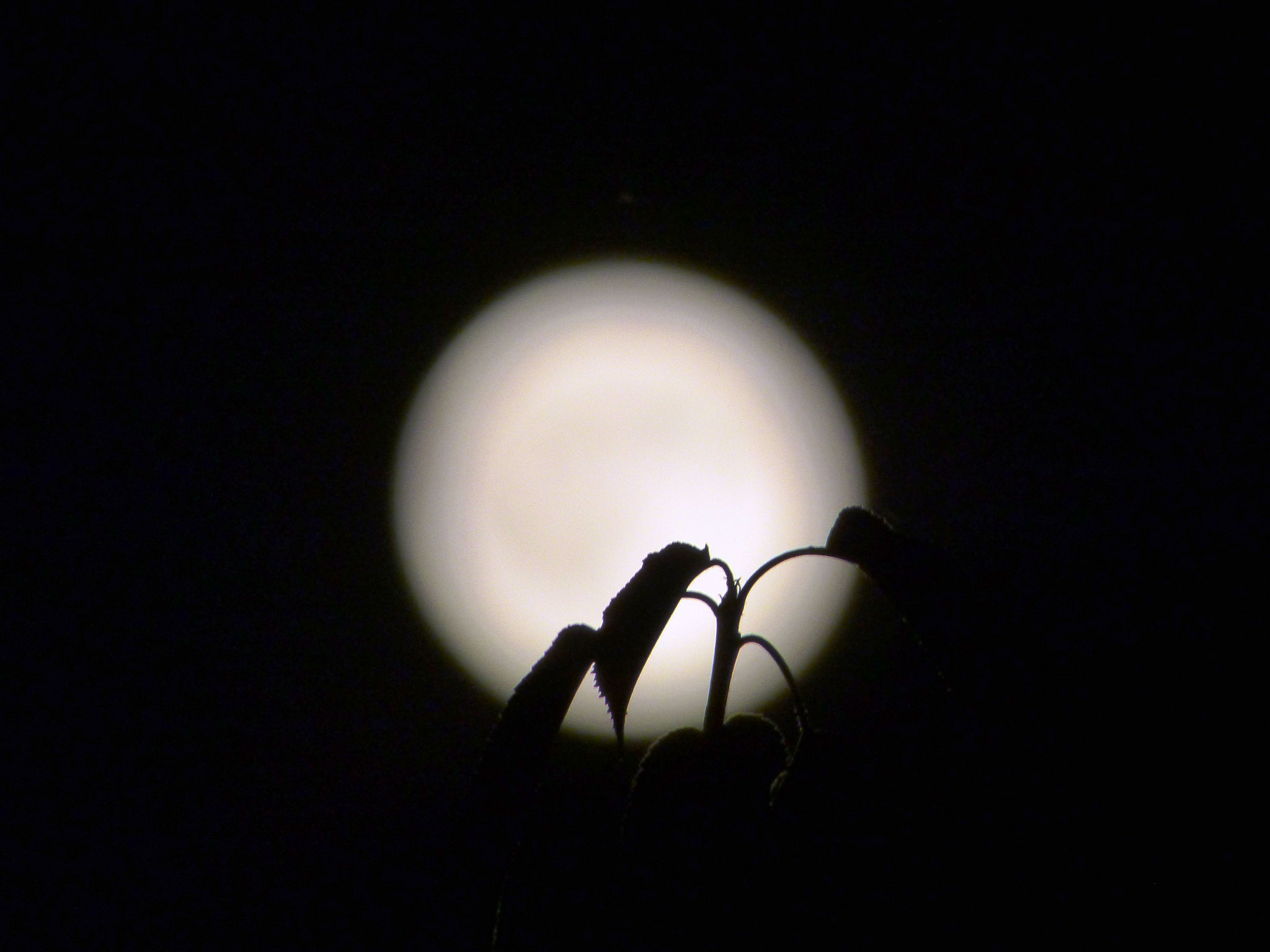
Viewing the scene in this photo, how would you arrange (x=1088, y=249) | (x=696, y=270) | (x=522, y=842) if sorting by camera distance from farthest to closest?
(x=696, y=270) < (x=1088, y=249) < (x=522, y=842)

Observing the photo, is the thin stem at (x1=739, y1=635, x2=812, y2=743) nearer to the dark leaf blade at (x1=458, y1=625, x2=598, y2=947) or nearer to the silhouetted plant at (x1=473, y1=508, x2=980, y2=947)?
the silhouetted plant at (x1=473, y1=508, x2=980, y2=947)

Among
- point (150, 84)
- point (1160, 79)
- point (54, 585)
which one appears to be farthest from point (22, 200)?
point (1160, 79)

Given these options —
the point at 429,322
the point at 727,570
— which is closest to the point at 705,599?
the point at 727,570

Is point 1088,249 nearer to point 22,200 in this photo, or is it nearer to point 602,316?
point 602,316

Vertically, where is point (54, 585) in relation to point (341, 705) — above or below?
above

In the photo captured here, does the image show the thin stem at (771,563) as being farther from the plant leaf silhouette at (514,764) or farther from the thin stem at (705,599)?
the plant leaf silhouette at (514,764)

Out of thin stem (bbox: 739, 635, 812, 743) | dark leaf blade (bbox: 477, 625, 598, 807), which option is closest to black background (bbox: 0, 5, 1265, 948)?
thin stem (bbox: 739, 635, 812, 743)

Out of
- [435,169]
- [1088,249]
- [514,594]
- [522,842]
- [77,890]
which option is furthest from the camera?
[514,594]
